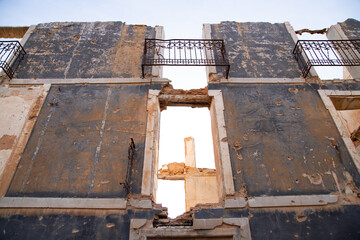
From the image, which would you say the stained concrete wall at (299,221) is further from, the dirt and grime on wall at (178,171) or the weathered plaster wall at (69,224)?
the dirt and grime on wall at (178,171)

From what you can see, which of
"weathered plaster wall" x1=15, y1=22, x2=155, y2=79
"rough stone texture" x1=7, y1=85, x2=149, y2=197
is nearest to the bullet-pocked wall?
"rough stone texture" x1=7, y1=85, x2=149, y2=197

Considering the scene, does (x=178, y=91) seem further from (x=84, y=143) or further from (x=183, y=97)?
(x=84, y=143)

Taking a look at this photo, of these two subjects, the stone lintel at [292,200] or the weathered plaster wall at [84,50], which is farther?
the weathered plaster wall at [84,50]

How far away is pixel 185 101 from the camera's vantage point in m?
6.56

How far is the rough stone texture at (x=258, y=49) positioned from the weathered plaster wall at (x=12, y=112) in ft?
16.3

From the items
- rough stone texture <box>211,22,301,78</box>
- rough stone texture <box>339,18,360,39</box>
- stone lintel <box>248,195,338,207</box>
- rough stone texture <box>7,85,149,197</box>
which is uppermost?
rough stone texture <box>339,18,360,39</box>

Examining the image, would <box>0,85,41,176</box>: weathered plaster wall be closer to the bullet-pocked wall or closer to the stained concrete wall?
the stained concrete wall

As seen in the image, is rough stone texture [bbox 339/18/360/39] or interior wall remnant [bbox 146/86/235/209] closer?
interior wall remnant [bbox 146/86/235/209]

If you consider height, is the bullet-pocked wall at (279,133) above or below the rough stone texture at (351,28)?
below

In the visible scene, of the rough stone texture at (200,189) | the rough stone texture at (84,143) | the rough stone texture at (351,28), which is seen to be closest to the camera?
the rough stone texture at (84,143)

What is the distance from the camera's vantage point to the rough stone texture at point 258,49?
23.1 feet


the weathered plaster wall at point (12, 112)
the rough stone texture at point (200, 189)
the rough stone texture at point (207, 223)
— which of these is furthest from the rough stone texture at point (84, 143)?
the rough stone texture at point (200, 189)

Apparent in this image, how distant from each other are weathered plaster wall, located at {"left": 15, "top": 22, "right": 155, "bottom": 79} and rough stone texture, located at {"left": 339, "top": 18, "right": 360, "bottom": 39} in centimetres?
628

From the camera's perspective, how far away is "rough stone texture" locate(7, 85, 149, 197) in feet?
16.5
